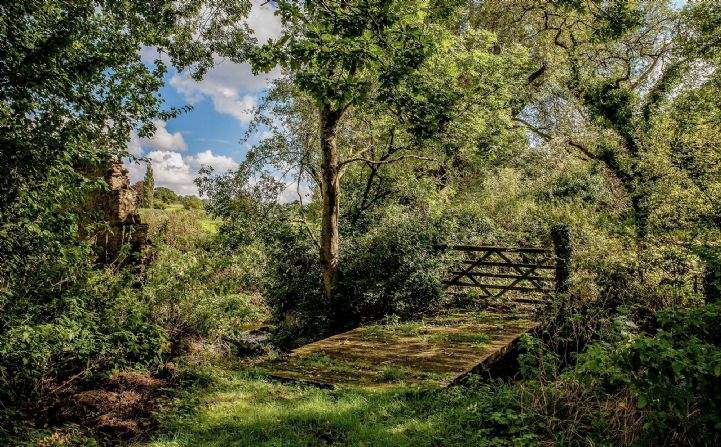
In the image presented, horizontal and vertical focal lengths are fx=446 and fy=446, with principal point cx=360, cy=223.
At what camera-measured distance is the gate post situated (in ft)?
39.1

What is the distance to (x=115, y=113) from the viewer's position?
596cm

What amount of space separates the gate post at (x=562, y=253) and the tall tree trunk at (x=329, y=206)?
6029mm

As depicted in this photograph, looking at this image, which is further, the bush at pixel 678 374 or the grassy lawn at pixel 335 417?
the grassy lawn at pixel 335 417

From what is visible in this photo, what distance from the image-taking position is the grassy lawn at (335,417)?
4859 millimetres

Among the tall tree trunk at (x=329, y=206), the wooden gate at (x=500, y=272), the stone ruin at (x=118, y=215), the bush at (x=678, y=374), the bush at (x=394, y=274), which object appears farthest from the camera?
the wooden gate at (x=500, y=272)

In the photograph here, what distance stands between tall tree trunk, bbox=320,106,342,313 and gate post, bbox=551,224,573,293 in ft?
19.8

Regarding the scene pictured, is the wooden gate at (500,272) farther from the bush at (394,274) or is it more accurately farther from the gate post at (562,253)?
the bush at (394,274)

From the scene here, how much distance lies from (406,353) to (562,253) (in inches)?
240

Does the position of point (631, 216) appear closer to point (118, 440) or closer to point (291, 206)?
point (291, 206)

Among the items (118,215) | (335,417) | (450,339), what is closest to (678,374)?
(335,417)

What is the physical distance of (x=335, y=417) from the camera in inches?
214

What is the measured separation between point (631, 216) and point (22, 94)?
553 inches

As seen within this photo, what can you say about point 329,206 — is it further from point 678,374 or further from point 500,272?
Answer: point 678,374

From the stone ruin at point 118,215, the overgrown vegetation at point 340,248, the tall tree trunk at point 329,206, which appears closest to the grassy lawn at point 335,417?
the overgrown vegetation at point 340,248
